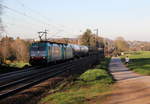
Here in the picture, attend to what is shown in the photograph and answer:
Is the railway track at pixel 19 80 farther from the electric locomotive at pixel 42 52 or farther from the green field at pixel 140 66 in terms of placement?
the green field at pixel 140 66

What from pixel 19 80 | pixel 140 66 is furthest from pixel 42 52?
pixel 19 80

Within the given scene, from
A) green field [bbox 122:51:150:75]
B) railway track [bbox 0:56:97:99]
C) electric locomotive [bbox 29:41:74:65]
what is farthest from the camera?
electric locomotive [bbox 29:41:74:65]

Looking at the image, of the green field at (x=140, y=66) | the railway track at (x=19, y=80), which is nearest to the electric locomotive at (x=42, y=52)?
the railway track at (x=19, y=80)

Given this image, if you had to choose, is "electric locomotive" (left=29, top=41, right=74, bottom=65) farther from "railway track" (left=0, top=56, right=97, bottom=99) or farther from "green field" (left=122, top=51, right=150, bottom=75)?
"green field" (left=122, top=51, right=150, bottom=75)

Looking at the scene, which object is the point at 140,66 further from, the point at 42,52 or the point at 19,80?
the point at 19,80

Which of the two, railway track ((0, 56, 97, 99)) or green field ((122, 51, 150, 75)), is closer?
railway track ((0, 56, 97, 99))

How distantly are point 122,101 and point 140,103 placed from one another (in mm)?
748

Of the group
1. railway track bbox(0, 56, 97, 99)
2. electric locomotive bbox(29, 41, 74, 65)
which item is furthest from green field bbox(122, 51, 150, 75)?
electric locomotive bbox(29, 41, 74, 65)

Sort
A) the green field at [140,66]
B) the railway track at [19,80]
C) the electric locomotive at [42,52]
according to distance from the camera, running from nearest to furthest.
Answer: the railway track at [19,80] < the green field at [140,66] < the electric locomotive at [42,52]

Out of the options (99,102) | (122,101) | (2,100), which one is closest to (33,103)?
(2,100)

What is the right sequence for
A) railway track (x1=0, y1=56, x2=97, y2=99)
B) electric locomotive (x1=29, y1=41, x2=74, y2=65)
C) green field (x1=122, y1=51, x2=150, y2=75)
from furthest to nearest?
electric locomotive (x1=29, y1=41, x2=74, y2=65) → green field (x1=122, y1=51, x2=150, y2=75) → railway track (x1=0, y1=56, x2=97, y2=99)

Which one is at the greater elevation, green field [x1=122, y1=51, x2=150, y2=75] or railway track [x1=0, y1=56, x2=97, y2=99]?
railway track [x1=0, y1=56, x2=97, y2=99]

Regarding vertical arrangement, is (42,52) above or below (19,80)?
above

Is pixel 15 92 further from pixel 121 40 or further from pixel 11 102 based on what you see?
pixel 121 40
